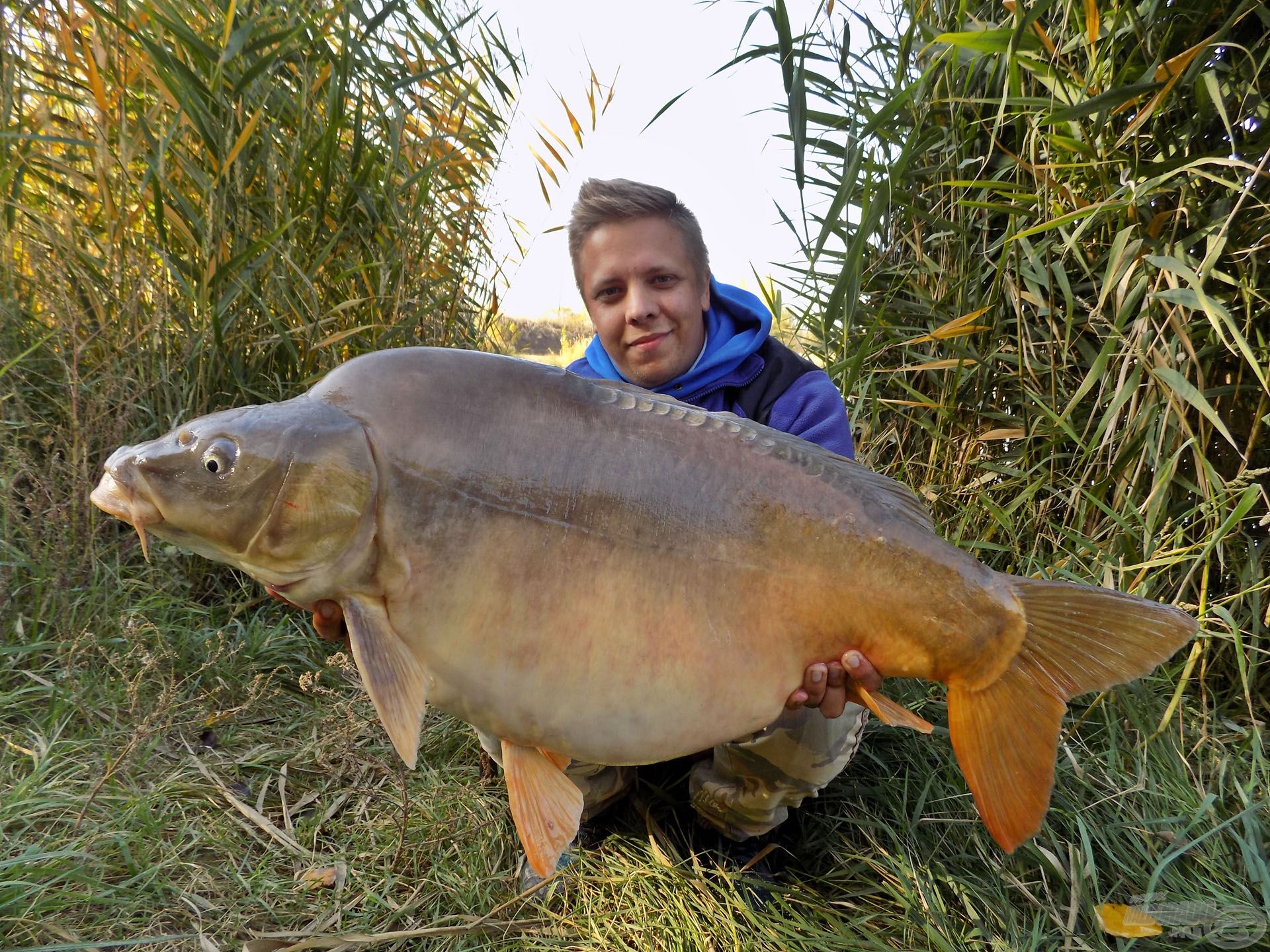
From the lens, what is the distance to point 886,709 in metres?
1.38

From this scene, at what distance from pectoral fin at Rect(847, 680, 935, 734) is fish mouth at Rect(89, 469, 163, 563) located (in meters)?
1.08

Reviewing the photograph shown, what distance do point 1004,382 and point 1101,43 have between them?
819 millimetres

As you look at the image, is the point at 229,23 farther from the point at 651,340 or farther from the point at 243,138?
the point at 651,340

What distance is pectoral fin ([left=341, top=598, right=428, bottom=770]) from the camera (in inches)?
48.2

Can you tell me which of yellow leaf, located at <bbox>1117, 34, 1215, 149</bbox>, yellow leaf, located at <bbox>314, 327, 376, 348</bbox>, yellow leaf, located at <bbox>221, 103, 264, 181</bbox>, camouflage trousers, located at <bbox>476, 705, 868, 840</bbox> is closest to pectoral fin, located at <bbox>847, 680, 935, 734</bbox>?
camouflage trousers, located at <bbox>476, 705, 868, 840</bbox>

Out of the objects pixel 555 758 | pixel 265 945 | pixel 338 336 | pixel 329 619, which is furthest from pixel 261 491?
pixel 338 336

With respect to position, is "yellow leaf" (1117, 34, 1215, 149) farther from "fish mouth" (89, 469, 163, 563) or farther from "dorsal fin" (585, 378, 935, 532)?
"fish mouth" (89, 469, 163, 563)

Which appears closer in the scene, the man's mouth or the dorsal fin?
the dorsal fin

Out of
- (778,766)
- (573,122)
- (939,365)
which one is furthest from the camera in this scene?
(573,122)

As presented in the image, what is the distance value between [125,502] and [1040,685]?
4.49 feet

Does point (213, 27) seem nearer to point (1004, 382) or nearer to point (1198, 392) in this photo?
point (1004, 382)

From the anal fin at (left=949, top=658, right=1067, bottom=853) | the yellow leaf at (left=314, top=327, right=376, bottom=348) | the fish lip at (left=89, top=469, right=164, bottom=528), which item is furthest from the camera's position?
the yellow leaf at (left=314, top=327, right=376, bottom=348)

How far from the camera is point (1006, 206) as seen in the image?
2.05 meters

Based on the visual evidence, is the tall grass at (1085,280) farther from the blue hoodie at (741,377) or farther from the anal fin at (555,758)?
the anal fin at (555,758)
